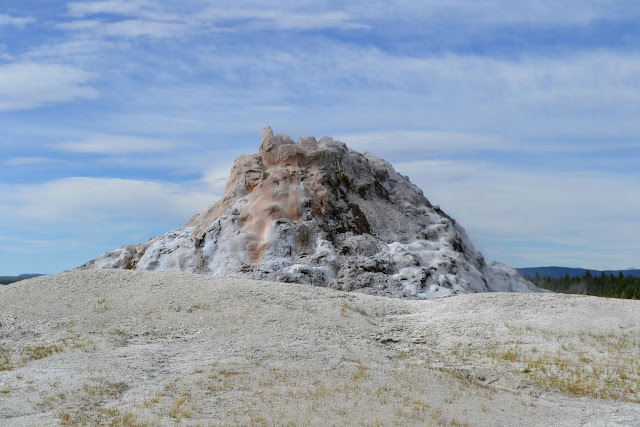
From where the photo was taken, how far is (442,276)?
88.0ft

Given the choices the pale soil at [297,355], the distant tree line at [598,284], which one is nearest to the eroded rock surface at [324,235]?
the pale soil at [297,355]

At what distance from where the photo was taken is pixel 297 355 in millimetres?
15633

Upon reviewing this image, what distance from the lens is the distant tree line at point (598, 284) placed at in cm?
4793

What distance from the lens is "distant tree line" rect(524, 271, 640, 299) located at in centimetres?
4793

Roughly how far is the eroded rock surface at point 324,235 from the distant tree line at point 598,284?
15763mm

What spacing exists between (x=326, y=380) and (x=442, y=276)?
552 inches

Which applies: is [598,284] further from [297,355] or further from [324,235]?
[297,355]

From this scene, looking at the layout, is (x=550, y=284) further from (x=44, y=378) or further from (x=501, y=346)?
(x=44, y=378)

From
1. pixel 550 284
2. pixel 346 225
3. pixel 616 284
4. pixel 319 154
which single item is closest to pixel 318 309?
pixel 346 225

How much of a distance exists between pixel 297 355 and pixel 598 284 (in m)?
51.8

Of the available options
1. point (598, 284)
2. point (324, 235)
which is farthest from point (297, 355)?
point (598, 284)

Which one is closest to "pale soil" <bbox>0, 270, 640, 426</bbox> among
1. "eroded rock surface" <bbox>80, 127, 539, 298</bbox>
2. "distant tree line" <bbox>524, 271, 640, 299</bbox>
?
"eroded rock surface" <bbox>80, 127, 539, 298</bbox>

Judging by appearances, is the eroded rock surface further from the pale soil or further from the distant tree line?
the distant tree line

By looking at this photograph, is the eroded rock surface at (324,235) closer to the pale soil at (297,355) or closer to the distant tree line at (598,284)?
the pale soil at (297,355)
